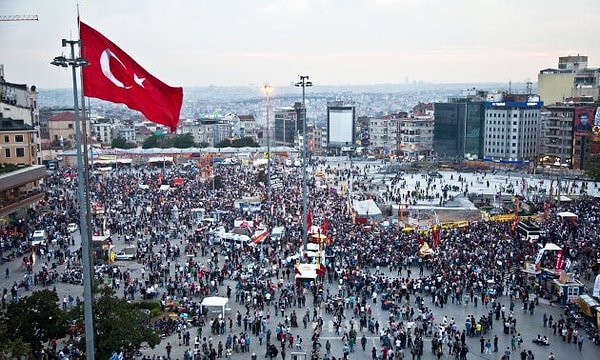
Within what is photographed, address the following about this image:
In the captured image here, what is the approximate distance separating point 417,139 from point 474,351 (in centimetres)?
7738

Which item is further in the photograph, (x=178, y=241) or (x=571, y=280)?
(x=178, y=241)

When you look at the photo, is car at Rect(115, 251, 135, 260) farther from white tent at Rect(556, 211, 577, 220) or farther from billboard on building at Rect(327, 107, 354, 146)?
billboard on building at Rect(327, 107, 354, 146)

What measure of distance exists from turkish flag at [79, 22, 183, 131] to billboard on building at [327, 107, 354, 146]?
87.2 m

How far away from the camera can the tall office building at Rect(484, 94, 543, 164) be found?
255 feet

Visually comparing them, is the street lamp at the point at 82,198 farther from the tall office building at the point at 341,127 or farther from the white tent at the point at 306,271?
the tall office building at the point at 341,127

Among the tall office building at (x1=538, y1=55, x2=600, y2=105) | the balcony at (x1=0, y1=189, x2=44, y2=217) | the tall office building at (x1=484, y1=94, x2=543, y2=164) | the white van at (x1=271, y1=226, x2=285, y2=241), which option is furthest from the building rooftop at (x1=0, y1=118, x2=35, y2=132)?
the tall office building at (x1=538, y1=55, x2=600, y2=105)

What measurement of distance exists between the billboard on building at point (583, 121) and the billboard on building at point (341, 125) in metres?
38.0

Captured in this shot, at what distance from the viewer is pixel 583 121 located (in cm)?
6594

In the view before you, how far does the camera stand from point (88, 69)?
11484 millimetres

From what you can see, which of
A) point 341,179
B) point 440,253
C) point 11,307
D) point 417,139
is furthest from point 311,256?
point 417,139

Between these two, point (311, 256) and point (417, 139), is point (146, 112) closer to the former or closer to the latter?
point (311, 256)

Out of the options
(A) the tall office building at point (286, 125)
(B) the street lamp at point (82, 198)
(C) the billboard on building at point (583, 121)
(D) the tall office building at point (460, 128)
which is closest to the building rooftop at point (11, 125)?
(B) the street lamp at point (82, 198)

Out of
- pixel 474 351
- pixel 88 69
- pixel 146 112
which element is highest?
pixel 88 69

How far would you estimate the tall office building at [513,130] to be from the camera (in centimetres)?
7788
